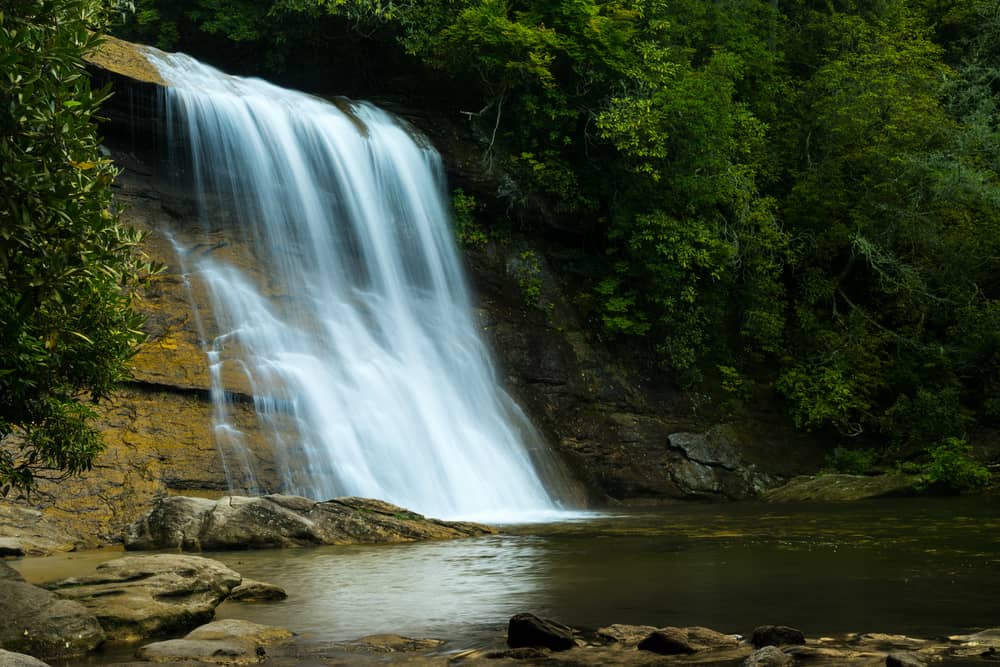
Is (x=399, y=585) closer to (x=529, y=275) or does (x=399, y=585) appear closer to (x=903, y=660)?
(x=903, y=660)

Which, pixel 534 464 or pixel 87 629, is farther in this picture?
pixel 534 464

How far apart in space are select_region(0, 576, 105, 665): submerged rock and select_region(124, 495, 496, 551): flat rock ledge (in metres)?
5.34

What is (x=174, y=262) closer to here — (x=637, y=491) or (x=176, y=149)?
(x=176, y=149)

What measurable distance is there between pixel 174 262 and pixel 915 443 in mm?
17015

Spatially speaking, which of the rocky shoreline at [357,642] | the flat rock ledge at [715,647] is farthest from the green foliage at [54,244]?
the flat rock ledge at [715,647]

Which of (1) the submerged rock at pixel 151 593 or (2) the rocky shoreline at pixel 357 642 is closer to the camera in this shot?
(2) the rocky shoreline at pixel 357 642

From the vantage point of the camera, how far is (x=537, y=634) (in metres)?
6.57

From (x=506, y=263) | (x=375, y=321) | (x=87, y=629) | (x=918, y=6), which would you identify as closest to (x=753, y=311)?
(x=506, y=263)

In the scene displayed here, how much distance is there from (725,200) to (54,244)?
19.8 metres

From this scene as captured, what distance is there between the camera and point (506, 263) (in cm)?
2395

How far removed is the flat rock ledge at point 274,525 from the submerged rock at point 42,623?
5.34 meters

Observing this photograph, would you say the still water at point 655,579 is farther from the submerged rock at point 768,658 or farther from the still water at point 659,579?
the submerged rock at point 768,658

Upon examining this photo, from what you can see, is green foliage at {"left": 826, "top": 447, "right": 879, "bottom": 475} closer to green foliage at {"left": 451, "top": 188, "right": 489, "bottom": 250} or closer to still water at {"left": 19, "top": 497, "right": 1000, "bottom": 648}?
still water at {"left": 19, "top": 497, "right": 1000, "bottom": 648}

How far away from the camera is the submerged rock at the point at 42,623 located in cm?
687
